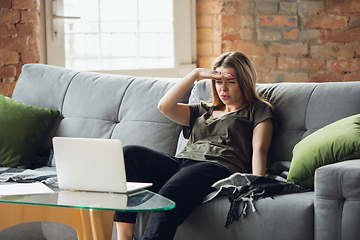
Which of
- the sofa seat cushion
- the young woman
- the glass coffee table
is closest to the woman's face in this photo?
the young woman

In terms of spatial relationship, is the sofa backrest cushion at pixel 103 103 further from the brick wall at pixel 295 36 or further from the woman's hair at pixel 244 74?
the brick wall at pixel 295 36

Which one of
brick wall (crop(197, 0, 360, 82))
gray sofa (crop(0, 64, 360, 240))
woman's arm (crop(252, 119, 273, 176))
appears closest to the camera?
gray sofa (crop(0, 64, 360, 240))

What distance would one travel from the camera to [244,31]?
10.5 ft

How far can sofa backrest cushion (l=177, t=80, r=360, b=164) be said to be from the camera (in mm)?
1819

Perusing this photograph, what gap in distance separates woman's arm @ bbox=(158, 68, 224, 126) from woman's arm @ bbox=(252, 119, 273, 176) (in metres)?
0.39

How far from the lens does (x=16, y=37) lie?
9.88 ft

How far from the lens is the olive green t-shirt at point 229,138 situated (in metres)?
1.82

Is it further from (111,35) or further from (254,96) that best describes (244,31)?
(254,96)

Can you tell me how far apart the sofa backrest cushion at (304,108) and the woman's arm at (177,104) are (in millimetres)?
388

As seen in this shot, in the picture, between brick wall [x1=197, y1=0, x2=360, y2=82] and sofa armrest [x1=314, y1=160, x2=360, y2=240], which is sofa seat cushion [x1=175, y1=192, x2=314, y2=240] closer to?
sofa armrest [x1=314, y1=160, x2=360, y2=240]

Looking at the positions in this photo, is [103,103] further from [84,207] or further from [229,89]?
[84,207]

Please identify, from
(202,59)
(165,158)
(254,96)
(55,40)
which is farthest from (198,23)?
(165,158)

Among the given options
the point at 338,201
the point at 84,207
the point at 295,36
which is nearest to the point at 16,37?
the point at 295,36

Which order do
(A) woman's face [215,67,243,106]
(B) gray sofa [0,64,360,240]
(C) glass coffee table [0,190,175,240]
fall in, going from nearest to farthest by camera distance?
(C) glass coffee table [0,190,175,240], (B) gray sofa [0,64,360,240], (A) woman's face [215,67,243,106]
